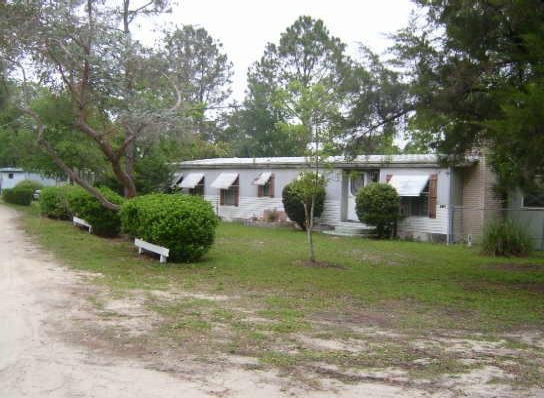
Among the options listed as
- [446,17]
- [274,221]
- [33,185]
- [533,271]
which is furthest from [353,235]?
[33,185]

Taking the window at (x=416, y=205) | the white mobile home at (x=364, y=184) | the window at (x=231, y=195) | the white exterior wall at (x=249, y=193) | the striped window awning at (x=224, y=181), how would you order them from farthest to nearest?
1. the window at (x=231, y=195)
2. the striped window awning at (x=224, y=181)
3. the white exterior wall at (x=249, y=193)
4. the window at (x=416, y=205)
5. the white mobile home at (x=364, y=184)

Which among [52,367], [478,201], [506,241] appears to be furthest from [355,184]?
[52,367]

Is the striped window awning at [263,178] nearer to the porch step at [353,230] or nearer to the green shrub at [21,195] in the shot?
the porch step at [353,230]

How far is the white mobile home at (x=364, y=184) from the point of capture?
1817 cm

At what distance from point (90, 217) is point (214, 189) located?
31.9 ft

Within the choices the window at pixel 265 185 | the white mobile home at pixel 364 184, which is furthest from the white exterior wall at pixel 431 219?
the window at pixel 265 185

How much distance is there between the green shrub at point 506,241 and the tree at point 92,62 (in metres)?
8.57

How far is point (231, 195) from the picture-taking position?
2523cm

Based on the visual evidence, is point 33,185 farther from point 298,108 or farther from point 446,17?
point 446,17

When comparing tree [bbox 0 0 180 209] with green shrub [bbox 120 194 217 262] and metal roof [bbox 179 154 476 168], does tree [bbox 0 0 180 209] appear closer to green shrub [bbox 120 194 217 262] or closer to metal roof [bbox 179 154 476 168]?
green shrub [bbox 120 194 217 262]

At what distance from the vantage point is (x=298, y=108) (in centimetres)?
1170

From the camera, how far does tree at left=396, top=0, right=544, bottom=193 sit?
8.49m

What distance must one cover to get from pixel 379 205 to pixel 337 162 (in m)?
4.21

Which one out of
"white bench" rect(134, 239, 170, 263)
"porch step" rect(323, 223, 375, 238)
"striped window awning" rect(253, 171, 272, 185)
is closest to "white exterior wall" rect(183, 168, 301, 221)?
"striped window awning" rect(253, 171, 272, 185)
